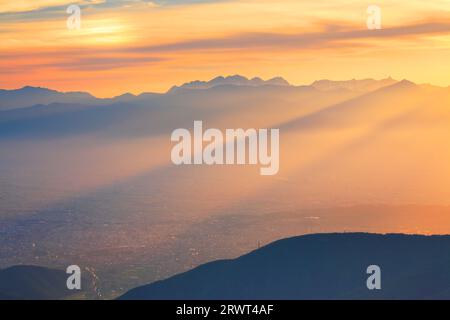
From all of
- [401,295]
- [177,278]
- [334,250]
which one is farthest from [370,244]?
[177,278]

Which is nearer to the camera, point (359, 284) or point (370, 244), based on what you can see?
point (359, 284)

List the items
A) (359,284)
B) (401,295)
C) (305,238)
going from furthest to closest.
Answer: (305,238) → (359,284) → (401,295)

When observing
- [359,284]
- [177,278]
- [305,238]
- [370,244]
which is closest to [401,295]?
[359,284]
